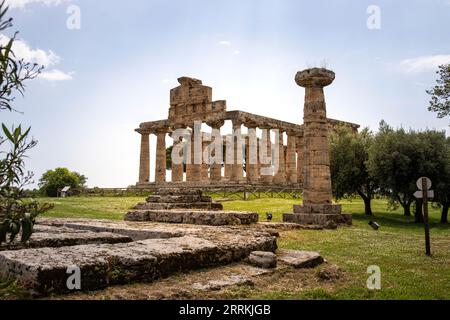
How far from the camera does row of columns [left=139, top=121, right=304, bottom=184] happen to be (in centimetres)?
3944

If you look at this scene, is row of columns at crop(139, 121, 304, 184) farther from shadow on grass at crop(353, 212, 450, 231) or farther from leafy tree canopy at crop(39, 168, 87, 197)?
shadow on grass at crop(353, 212, 450, 231)

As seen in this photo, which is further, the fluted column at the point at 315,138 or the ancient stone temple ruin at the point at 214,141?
the ancient stone temple ruin at the point at 214,141

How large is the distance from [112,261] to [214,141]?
117 ft

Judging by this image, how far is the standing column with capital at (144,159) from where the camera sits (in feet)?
146

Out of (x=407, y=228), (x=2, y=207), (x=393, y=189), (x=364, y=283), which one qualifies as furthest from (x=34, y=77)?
(x=393, y=189)

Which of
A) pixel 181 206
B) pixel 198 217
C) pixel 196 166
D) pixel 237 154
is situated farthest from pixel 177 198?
pixel 196 166

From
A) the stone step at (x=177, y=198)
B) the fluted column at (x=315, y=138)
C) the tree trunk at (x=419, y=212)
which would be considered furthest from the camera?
the tree trunk at (x=419, y=212)

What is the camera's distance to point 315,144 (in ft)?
59.9

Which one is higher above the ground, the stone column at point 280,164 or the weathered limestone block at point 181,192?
the stone column at point 280,164

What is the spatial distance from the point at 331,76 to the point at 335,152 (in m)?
8.97
